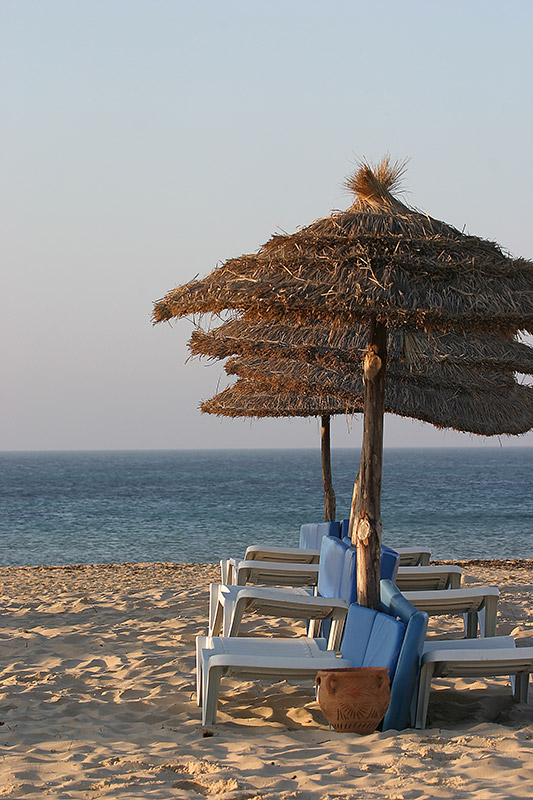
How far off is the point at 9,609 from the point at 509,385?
5174 mm

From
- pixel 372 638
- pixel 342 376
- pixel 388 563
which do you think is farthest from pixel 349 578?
pixel 342 376

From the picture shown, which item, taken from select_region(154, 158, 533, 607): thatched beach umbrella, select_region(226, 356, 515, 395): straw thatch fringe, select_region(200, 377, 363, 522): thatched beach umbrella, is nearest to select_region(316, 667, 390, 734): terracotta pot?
select_region(154, 158, 533, 607): thatched beach umbrella

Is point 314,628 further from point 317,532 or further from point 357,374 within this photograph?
point 357,374

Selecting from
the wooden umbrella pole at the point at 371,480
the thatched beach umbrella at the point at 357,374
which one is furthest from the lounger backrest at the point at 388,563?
the thatched beach umbrella at the point at 357,374

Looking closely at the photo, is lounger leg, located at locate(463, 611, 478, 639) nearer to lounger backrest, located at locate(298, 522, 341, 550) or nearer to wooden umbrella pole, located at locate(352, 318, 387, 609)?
wooden umbrella pole, located at locate(352, 318, 387, 609)

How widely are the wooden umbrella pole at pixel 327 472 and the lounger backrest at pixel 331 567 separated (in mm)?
4807

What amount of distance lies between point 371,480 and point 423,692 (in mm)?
1197

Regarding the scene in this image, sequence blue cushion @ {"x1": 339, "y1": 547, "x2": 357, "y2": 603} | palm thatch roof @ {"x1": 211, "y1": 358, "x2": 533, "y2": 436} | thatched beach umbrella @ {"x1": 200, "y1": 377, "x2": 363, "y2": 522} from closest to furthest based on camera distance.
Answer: blue cushion @ {"x1": 339, "y1": 547, "x2": 357, "y2": 603}, palm thatch roof @ {"x1": 211, "y1": 358, "x2": 533, "y2": 436}, thatched beach umbrella @ {"x1": 200, "y1": 377, "x2": 363, "y2": 522}

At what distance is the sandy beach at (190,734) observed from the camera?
278 centimetres

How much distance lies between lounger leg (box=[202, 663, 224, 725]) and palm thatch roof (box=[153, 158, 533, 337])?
1722 millimetres

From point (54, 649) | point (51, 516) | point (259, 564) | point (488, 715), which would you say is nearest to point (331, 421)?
point (259, 564)

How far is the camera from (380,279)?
3717mm

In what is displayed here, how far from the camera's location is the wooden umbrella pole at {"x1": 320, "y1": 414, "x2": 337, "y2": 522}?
33.6 ft

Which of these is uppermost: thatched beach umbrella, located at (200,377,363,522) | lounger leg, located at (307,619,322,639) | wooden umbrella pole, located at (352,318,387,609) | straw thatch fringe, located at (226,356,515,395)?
straw thatch fringe, located at (226,356,515,395)
